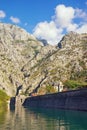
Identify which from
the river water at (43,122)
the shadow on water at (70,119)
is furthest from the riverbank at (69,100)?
the river water at (43,122)

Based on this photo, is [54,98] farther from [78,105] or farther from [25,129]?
[25,129]

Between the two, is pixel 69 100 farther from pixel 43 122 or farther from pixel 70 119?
pixel 43 122

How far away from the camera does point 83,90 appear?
135 metres

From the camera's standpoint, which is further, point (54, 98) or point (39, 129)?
point (54, 98)

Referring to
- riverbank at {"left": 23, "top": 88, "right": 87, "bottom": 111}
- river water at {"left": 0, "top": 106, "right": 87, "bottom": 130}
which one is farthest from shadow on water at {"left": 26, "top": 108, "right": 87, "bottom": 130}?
riverbank at {"left": 23, "top": 88, "right": 87, "bottom": 111}

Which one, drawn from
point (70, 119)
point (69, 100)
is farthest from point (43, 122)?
point (69, 100)

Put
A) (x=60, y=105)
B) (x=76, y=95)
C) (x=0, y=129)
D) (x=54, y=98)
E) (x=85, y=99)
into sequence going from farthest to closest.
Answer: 1. (x=54, y=98)
2. (x=60, y=105)
3. (x=76, y=95)
4. (x=85, y=99)
5. (x=0, y=129)

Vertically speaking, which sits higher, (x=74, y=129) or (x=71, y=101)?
(x=71, y=101)

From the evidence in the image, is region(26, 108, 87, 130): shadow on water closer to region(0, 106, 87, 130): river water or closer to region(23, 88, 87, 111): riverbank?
region(0, 106, 87, 130): river water

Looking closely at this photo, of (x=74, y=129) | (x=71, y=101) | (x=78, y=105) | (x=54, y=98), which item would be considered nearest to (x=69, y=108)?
(x=71, y=101)

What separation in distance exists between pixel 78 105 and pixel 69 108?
13594mm

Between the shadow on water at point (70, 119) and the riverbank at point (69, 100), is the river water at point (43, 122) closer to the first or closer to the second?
the shadow on water at point (70, 119)

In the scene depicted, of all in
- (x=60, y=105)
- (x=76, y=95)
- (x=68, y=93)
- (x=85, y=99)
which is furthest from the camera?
(x=60, y=105)

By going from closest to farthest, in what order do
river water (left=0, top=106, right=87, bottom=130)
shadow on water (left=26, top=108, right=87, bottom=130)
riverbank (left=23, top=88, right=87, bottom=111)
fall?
river water (left=0, top=106, right=87, bottom=130), shadow on water (left=26, top=108, right=87, bottom=130), riverbank (left=23, top=88, right=87, bottom=111)
